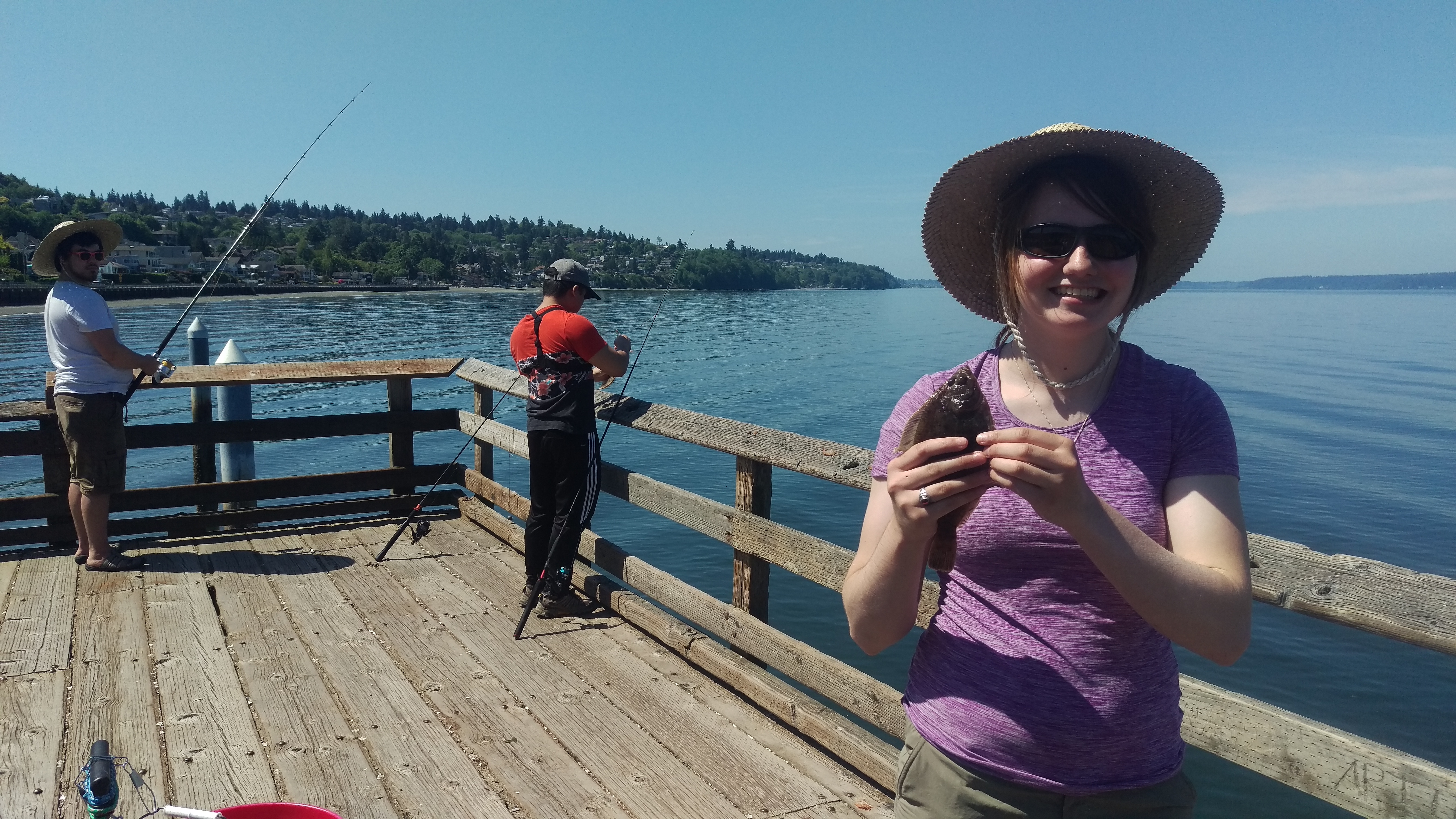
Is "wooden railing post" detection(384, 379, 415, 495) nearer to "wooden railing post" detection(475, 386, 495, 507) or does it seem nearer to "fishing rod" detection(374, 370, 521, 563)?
"fishing rod" detection(374, 370, 521, 563)

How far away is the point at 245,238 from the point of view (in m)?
6.92

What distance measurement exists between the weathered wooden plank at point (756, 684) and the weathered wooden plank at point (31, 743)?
229 centimetres

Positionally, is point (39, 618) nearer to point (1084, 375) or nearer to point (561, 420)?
point (561, 420)

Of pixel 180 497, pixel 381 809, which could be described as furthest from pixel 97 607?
pixel 381 809

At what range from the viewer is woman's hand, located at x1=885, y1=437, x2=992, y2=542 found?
4.51 feet

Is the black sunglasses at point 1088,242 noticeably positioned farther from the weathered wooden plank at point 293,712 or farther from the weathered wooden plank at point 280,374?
the weathered wooden plank at point 280,374

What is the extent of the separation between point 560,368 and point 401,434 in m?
2.54

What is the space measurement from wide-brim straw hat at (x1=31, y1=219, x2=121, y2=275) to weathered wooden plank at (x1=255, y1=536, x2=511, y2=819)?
2113 mm

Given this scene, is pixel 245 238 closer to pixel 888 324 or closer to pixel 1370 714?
pixel 1370 714

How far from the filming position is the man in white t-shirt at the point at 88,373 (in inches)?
192

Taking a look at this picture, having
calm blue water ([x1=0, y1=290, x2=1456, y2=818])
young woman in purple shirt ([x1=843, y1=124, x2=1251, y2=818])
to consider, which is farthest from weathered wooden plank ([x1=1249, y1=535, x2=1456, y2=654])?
calm blue water ([x1=0, y1=290, x2=1456, y2=818])

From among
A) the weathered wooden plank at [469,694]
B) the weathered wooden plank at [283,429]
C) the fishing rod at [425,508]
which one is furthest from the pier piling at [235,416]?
the weathered wooden plank at [469,694]

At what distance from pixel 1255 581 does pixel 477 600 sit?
12.8 feet

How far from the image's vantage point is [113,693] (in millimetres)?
3695
